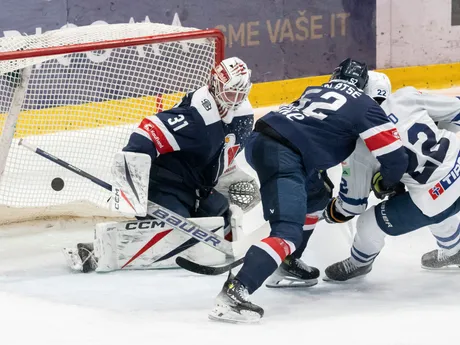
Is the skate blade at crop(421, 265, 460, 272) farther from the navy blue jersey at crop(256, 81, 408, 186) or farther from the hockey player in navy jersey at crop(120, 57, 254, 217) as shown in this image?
the hockey player in navy jersey at crop(120, 57, 254, 217)

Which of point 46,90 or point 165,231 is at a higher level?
point 46,90

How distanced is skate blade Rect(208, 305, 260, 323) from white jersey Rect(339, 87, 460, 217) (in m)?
0.81

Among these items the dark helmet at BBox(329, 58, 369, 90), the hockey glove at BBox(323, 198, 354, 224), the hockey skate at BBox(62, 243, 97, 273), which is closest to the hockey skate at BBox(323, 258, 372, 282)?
the hockey glove at BBox(323, 198, 354, 224)

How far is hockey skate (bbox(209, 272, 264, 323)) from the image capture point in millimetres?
3014

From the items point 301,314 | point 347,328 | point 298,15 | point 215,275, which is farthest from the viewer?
point 298,15

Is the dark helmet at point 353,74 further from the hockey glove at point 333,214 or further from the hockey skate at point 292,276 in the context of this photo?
the hockey skate at point 292,276

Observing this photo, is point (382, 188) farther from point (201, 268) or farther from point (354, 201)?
point (201, 268)

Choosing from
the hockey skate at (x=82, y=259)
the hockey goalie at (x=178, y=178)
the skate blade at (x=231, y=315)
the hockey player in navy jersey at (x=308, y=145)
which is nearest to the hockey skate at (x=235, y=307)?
the skate blade at (x=231, y=315)

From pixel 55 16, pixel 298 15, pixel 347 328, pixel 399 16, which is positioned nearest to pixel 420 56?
pixel 399 16

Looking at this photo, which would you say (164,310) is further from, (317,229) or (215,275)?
(317,229)

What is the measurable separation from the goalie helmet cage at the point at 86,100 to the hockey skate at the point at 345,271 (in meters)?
1.09

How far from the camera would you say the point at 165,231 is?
3781mm

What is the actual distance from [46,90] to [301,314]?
1801 millimetres

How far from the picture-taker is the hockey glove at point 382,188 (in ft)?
11.6
